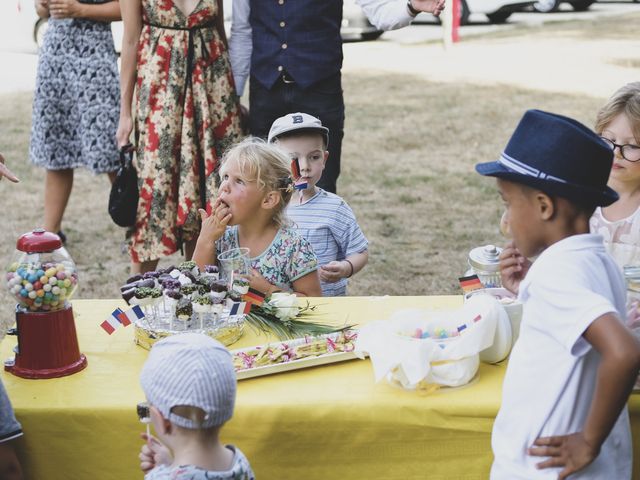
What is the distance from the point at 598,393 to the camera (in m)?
1.77

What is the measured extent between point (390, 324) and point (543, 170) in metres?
0.65

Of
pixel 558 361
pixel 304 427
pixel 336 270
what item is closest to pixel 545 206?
pixel 558 361

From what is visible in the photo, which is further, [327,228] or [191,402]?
[327,228]

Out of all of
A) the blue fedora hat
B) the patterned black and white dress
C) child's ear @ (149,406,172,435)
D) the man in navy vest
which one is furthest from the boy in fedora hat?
the patterned black and white dress

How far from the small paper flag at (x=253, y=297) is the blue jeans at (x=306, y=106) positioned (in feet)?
5.68

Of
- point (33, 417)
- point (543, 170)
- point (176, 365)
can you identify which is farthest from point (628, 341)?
point (33, 417)

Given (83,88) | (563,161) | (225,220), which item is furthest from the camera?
(83,88)

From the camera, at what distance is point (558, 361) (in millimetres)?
1859

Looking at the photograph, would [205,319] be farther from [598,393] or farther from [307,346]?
[598,393]

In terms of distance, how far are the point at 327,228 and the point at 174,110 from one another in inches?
41.9

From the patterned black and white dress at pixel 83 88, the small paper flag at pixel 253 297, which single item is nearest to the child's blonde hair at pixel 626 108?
the small paper flag at pixel 253 297

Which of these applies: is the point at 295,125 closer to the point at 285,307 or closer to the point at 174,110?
the point at 174,110

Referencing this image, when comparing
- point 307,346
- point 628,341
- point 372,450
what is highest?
point 628,341

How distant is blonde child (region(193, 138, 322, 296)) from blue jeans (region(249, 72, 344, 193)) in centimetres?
109
